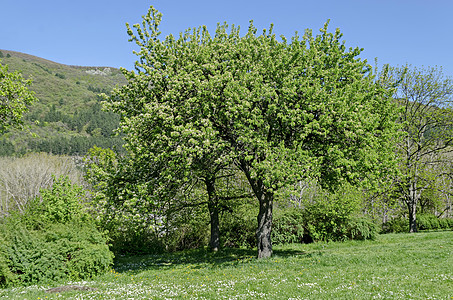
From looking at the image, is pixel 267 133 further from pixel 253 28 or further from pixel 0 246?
pixel 0 246

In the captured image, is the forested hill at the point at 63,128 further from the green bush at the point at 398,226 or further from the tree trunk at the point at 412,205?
the tree trunk at the point at 412,205

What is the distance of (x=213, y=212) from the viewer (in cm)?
2205

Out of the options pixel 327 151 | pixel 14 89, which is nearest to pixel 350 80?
pixel 327 151

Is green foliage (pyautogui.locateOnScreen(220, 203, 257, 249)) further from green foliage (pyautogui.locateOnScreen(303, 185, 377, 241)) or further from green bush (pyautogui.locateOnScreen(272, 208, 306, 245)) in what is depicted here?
green foliage (pyautogui.locateOnScreen(303, 185, 377, 241))

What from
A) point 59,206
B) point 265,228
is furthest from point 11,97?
point 265,228

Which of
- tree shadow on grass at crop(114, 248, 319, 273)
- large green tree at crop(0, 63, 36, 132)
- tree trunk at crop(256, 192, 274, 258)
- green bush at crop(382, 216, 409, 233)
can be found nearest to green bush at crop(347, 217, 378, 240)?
tree shadow on grass at crop(114, 248, 319, 273)

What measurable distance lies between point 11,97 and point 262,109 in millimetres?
14060

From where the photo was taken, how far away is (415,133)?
3228 centimetres

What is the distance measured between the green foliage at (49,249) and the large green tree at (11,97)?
462cm

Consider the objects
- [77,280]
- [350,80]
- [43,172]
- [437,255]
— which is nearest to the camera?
[77,280]

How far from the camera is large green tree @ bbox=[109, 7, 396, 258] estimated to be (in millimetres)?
13898

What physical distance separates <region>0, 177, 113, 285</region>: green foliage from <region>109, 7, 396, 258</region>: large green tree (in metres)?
4.70

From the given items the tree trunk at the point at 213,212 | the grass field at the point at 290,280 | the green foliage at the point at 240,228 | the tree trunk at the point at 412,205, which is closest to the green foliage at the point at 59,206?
the grass field at the point at 290,280

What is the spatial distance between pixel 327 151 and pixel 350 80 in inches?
153
